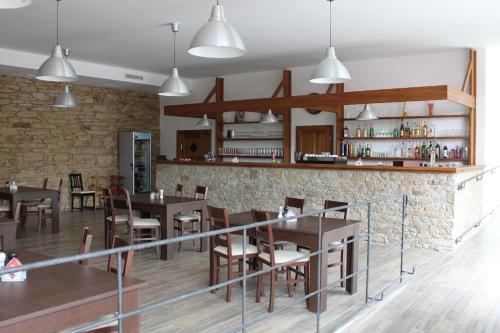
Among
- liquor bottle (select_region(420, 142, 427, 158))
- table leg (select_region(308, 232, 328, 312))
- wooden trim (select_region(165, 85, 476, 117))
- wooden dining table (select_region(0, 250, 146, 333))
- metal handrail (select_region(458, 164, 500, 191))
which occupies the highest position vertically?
wooden trim (select_region(165, 85, 476, 117))

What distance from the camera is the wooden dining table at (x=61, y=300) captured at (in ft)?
7.25

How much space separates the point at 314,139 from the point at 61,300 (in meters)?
8.31

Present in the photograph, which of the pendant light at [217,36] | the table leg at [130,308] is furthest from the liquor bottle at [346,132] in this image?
the table leg at [130,308]

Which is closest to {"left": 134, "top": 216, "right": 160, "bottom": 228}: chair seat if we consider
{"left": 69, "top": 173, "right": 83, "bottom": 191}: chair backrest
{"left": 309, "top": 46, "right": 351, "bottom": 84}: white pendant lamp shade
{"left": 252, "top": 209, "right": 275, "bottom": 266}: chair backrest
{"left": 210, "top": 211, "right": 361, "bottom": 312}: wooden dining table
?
{"left": 210, "top": 211, "right": 361, "bottom": 312}: wooden dining table

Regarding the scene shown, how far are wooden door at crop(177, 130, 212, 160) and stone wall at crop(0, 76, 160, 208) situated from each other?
2.70 feet

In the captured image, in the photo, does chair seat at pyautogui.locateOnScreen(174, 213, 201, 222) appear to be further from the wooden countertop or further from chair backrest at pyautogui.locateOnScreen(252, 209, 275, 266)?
chair backrest at pyautogui.locateOnScreen(252, 209, 275, 266)

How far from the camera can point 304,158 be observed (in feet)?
28.7

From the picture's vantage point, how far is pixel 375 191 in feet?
24.3

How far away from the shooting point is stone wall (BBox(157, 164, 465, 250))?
6891 millimetres

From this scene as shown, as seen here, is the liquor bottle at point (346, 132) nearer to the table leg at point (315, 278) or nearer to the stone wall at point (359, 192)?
the stone wall at point (359, 192)

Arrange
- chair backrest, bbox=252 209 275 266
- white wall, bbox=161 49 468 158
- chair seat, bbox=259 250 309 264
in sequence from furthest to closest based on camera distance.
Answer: white wall, bbox=161 49 468 158 → chair seat, bbox=259 250 309 264 → chair backrest, bbox=252 209 275 266

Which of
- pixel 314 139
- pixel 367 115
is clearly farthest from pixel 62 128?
pixel 367 115

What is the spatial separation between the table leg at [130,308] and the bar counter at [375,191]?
4602 mm

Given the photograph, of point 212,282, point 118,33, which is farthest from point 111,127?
point 212,282
